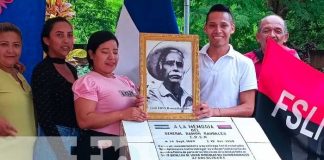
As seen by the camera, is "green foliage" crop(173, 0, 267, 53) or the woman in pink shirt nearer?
the woman in pink shirt

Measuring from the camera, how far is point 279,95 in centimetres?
363

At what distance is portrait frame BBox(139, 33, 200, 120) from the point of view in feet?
10.1

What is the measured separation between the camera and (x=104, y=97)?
9.78 feet

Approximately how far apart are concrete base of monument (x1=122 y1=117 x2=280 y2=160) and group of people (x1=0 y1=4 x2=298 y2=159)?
0.08 m

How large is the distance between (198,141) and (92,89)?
66cm

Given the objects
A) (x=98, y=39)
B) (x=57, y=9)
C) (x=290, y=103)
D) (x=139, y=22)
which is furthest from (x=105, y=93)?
(x=57, y=9)

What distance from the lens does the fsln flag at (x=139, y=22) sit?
4.65m

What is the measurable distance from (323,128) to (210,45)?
0.99 metres

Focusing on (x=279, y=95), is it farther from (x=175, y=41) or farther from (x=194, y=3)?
(x=194, y=3)

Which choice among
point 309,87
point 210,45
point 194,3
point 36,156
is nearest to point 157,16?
point 210,45

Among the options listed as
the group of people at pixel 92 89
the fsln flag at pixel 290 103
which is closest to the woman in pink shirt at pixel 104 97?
the group of people at pixel 92 89

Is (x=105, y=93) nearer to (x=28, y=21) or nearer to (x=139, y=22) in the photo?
(x=28, y=21)

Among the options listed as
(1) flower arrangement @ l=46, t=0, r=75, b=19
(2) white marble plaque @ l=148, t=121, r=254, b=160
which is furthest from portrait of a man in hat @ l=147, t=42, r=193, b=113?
(1) flower arrangement @ l=46, t=0, r=75, b=19

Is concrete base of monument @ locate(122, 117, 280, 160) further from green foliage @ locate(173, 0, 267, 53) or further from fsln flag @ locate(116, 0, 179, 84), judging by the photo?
green foliage @ locate(173, 0, 267, 53)
